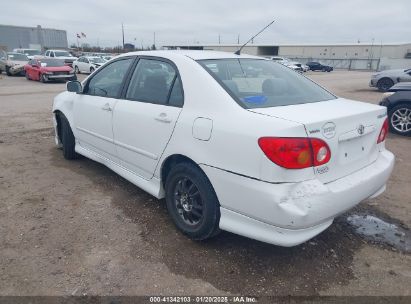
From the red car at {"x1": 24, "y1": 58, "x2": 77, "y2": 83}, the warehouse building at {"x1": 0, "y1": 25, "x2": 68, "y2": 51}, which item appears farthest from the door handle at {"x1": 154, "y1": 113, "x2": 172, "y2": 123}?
the warehouse building at {"x1": 0, "y1": 25, "x2": 68, "y2": 51}

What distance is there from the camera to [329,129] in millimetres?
2518

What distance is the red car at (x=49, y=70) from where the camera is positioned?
19109 millimetres

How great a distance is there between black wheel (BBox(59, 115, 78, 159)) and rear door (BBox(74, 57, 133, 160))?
31 centimetres

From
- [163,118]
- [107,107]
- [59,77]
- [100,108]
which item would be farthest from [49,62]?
[163,118]

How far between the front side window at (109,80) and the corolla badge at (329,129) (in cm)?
237

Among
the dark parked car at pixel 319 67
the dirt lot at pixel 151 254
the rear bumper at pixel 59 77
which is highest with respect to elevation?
the dirt lot at pixel 151 254

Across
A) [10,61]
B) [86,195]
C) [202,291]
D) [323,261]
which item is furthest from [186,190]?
[10,61]

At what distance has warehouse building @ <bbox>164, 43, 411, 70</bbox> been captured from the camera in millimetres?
59000

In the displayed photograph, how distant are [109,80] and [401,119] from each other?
6322 millimetres

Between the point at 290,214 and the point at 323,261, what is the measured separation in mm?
883

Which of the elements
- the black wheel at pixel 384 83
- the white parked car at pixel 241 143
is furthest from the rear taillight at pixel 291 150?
the black wheel at pixel 384 83

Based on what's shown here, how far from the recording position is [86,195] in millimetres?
4168

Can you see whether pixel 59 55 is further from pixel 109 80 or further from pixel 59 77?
pixel 109 80

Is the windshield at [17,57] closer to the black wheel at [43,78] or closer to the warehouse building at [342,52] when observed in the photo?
the black wheel at [43,78]
